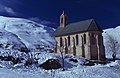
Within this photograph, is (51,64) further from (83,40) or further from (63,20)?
(63,20)

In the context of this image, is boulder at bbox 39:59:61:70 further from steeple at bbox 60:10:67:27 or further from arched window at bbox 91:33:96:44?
steeple at bbox 60:10:67:27

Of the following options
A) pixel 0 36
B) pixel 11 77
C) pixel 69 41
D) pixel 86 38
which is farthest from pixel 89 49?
pixel 0 36

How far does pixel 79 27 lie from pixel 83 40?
4718 mm

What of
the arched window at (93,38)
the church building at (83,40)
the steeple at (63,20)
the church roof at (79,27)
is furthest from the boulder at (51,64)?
the steeple at (63,20)

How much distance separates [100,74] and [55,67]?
14.5 metres

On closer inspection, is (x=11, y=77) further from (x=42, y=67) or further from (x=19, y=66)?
(x=42, y=67)

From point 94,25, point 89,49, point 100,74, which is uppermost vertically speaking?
point 94,25

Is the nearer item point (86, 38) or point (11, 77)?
point (11, 77)

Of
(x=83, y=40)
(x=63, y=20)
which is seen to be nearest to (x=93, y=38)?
(x=83, y=40)

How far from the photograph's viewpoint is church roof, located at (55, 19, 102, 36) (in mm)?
84956

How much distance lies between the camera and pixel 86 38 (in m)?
85.4

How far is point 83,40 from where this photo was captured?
285 feet

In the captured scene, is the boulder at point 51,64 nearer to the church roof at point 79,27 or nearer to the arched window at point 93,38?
the arched window at point 93,38

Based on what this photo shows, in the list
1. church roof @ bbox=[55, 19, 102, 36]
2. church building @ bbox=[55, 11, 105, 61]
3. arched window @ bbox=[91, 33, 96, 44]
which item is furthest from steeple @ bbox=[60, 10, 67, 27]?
arched window @ bbox=[91, 33, 96, 44]
